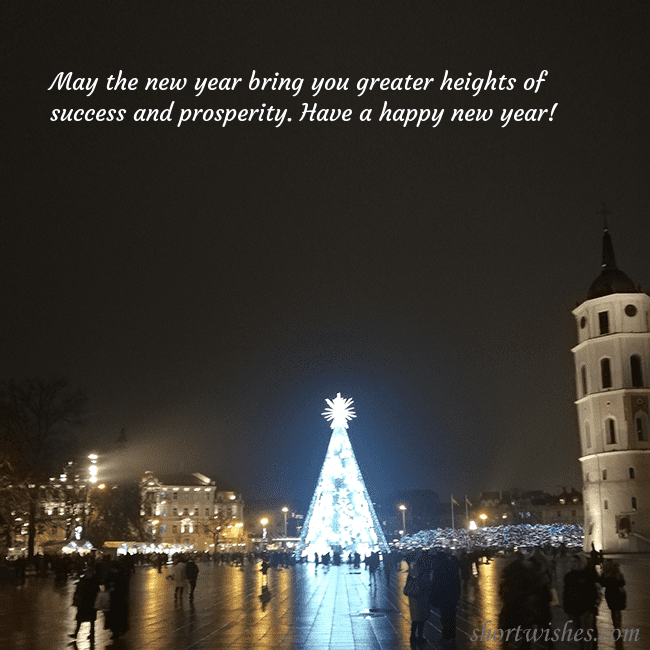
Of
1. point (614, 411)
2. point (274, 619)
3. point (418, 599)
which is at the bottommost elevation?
point (274, 619)

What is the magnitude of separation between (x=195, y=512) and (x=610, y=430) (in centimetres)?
8425

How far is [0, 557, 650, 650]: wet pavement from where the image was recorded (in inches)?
612

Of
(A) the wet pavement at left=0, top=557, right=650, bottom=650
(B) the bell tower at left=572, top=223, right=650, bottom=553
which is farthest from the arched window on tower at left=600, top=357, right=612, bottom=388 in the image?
(A) the wet pavement at left=0, top=557, right=650, bottom=650

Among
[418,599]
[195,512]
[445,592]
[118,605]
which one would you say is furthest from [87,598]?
[195,512]

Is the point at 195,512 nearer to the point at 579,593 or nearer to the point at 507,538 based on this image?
the point at 507,538

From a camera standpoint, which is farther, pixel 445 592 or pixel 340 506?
pixel 340 506

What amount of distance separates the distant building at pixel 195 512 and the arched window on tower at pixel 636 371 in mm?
68157

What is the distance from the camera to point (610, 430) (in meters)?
69.1

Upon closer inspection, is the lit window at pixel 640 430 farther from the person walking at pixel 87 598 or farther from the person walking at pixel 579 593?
the person walking at pixel 87 598

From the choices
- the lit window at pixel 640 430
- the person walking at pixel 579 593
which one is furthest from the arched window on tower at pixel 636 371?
the person walking at pixel 579 593

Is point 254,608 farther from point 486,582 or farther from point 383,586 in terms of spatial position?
point 486,582

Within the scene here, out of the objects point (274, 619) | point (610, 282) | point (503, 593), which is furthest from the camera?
point (610, 282)

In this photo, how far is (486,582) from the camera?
34.7 metres

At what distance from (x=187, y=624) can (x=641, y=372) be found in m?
57.6
